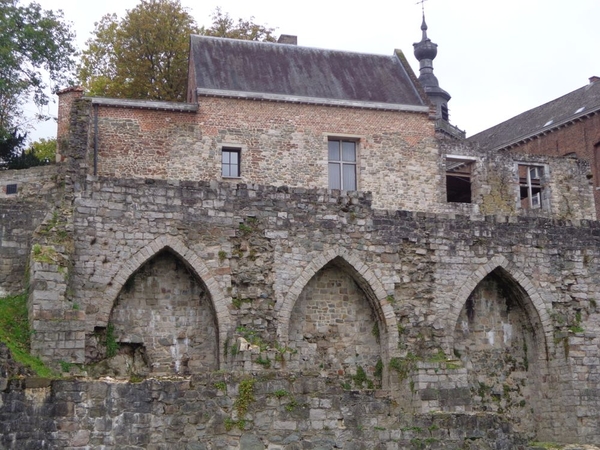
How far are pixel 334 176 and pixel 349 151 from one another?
1.06 meters

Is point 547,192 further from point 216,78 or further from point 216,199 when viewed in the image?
point 216,199

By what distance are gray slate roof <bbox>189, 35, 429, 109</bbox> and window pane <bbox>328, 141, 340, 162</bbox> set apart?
1450 millimetres

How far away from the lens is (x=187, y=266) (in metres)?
20.4

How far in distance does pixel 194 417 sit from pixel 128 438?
1.01 meters

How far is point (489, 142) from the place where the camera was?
50.6 metres

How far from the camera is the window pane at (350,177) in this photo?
29.6 metres

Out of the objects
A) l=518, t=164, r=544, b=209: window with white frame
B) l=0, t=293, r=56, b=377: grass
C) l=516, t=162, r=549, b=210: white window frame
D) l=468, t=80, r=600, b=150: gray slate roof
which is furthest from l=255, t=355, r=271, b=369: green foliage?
l=468, t=80, r=600, b=150: gray slate roof

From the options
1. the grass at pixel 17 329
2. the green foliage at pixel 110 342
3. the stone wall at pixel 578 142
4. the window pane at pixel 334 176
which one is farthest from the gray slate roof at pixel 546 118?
the grass at pixel 17 329

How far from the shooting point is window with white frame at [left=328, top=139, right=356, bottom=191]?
29.6m

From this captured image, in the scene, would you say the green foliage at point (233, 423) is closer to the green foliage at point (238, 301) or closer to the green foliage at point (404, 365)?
the green foliage at point (238, 301)

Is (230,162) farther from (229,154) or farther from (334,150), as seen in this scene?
(334,150)

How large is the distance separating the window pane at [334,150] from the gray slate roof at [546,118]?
666 inches

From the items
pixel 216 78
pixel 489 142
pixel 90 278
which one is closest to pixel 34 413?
pixel 90 278

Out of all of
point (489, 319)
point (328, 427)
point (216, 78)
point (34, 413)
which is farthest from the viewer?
point (216, 78)
